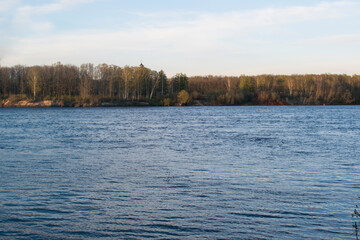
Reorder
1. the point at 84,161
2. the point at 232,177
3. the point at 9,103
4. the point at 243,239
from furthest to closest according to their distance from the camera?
the point at 9,103 → the point at 84,161 → the point at 232,177 → the point at 243,239

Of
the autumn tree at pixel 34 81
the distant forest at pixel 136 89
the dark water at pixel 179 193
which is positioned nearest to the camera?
the dark water at pixel 179 193

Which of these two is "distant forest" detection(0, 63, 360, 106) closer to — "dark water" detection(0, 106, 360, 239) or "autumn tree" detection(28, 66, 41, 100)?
"autumn tree" detection(28, 66, 41, 100)

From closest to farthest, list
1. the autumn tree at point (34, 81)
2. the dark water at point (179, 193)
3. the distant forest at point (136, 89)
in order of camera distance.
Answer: the dark water at point (179, 193), the autumn tree at point (34, 81), the distant forest at point (136, 89)

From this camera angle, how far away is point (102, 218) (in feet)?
33.5

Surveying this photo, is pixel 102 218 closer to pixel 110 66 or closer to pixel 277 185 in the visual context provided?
pixel 277 185

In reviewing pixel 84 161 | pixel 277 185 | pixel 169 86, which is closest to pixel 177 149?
pixel 84 161

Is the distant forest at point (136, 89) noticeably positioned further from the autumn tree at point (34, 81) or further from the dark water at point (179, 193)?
the dark water at point (179, 193)

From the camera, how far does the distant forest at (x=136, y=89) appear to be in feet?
356

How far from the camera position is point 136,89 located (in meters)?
110

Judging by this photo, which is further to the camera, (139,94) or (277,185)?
(139,94)

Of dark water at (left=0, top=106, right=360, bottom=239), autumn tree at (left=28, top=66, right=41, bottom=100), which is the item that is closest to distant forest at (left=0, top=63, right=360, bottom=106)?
autumn tree at (left=28, top=66, right=41, bottom=100)

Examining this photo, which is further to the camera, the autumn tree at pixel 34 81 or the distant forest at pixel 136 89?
the distant forest at pixel 136 89

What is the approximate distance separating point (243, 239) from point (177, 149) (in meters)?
14.7

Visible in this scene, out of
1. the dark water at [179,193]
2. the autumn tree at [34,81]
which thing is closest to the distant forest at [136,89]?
the autumn tree at [34,81]
